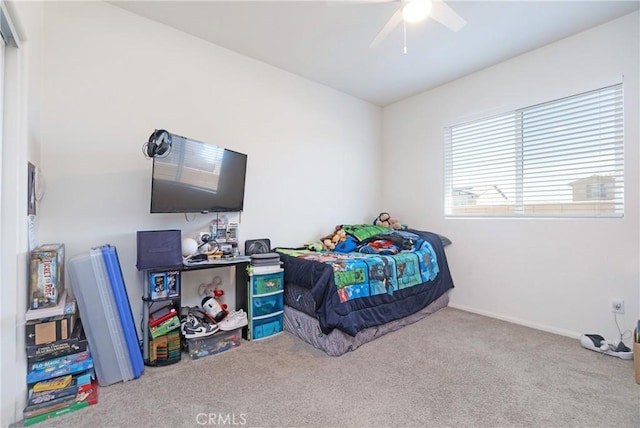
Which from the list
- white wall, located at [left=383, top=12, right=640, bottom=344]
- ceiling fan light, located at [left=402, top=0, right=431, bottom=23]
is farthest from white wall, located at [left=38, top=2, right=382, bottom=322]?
ceiling fan light, located at [left=402, top=0, right=431, bottom=23]

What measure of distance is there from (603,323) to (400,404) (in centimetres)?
208

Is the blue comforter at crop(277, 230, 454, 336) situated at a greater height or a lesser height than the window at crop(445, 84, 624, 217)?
lesser

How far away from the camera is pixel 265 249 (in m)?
2.85

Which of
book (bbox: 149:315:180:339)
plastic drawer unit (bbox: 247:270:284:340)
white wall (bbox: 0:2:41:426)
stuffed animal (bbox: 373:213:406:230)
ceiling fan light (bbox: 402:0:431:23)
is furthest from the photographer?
stuffed animal (bbox: 373:213:406:230)

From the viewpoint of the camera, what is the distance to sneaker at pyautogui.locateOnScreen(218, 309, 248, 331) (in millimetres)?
2222

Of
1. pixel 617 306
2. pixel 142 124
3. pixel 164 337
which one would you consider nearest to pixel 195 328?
pixel 164 337

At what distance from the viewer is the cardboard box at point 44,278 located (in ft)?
5.36

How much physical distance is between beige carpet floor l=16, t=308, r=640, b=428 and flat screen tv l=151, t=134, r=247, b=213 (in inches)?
45.7

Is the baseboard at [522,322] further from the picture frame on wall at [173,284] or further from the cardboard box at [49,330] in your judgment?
the cardboard box at [49,330]

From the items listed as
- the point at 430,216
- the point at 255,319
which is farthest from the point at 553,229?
the point at 255,319

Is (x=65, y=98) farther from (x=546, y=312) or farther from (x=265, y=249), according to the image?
(x=546, y=312)

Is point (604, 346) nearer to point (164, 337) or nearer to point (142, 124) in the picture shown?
point (164, 337)

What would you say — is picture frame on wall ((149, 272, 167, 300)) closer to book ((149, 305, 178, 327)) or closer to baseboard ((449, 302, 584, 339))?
book ((149, 305, 178, 327))

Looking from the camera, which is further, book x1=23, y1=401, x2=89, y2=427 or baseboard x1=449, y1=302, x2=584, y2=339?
baseboard x1=449, y1=302, x2=584, y2=339
